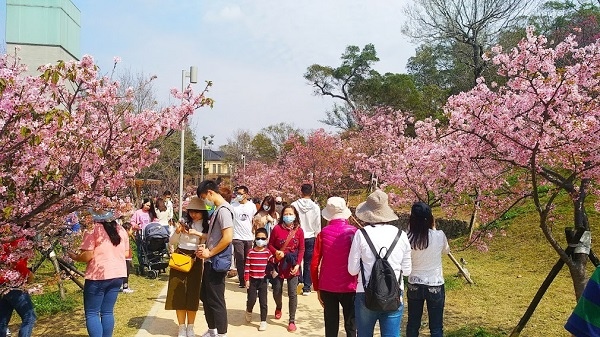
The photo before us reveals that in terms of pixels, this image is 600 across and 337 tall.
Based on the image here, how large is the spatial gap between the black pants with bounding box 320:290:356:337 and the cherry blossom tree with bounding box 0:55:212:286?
81.9 inches

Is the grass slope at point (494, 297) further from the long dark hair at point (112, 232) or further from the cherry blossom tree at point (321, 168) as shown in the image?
the cherry blossom tree at point (321, 168)

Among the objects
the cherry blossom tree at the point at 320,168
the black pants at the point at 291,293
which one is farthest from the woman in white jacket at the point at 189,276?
the cherry blossom tree at the point at 320,168

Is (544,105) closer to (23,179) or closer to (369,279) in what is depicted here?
(369,279)

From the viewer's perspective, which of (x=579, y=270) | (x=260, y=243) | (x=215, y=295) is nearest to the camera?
(x=579, y=270)

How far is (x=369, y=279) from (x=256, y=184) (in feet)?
73.6

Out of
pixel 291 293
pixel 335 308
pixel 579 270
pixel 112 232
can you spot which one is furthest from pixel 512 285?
pixel 112 232

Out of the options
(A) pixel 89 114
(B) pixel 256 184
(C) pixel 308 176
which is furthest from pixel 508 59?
(B) pixel 256 184

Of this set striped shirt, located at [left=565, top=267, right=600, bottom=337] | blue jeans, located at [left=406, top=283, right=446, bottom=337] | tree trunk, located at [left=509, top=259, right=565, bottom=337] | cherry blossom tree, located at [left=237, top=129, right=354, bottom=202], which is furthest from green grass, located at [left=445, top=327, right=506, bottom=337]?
cherry blossom tree, located at [left=237, top=129, right=354, bottom=202]

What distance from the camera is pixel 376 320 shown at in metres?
3.96

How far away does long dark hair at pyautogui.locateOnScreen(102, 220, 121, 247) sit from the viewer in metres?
4.60

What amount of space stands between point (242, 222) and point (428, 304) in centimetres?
417

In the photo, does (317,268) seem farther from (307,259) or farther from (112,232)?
(307,259)

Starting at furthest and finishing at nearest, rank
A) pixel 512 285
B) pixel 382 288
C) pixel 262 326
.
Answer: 1. pixel 512 285
2. pixel 262 326
3. pixel 382 288

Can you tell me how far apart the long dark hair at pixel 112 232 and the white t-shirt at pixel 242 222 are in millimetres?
3397
